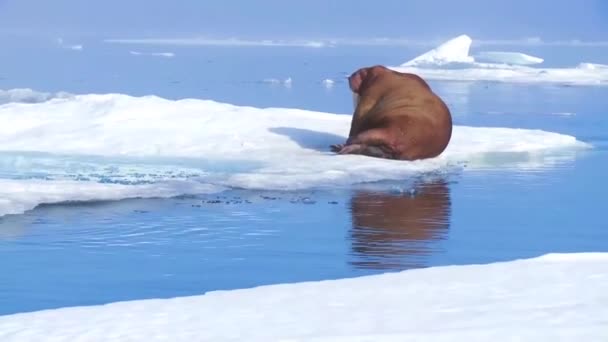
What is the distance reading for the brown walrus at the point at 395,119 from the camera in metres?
9.36

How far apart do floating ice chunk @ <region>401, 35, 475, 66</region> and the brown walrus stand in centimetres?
1597

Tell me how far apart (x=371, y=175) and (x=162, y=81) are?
1248cm

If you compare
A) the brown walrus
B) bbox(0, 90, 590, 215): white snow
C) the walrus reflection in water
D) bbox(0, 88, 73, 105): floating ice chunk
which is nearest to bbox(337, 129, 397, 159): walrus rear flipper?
the brown walrus

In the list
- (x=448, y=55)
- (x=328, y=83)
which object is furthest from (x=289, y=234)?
(x=448, y=55)

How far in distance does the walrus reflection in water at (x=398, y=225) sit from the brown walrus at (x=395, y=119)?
44.4 inches

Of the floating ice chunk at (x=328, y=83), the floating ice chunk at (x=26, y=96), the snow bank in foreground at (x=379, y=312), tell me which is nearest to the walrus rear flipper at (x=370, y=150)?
the snow bank in foreground at (x=379, y=312)

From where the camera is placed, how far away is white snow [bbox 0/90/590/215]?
8.23 meters

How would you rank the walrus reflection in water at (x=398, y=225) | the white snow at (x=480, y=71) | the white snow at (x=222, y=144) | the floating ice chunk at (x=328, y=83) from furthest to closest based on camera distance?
the white snow at (x=480, y=71), the floating ice chunk at (x=328, y=83), the white snow at (x=222, y=144), the walrus reflection in water at (x=398, y=225)

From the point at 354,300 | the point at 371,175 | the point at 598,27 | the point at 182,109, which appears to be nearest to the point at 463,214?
the point at 371,175

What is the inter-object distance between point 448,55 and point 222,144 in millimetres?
17794

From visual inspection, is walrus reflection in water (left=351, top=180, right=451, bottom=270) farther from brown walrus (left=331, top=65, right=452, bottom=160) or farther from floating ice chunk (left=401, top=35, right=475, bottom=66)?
floating ice chunk (left=401, top=35, right=475, bottom=66)

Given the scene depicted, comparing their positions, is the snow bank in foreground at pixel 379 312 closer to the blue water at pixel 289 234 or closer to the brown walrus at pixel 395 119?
the blue water at pixel 289 234

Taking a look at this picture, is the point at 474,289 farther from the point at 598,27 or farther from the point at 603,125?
the point at 598,27

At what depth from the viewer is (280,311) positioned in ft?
13.3
